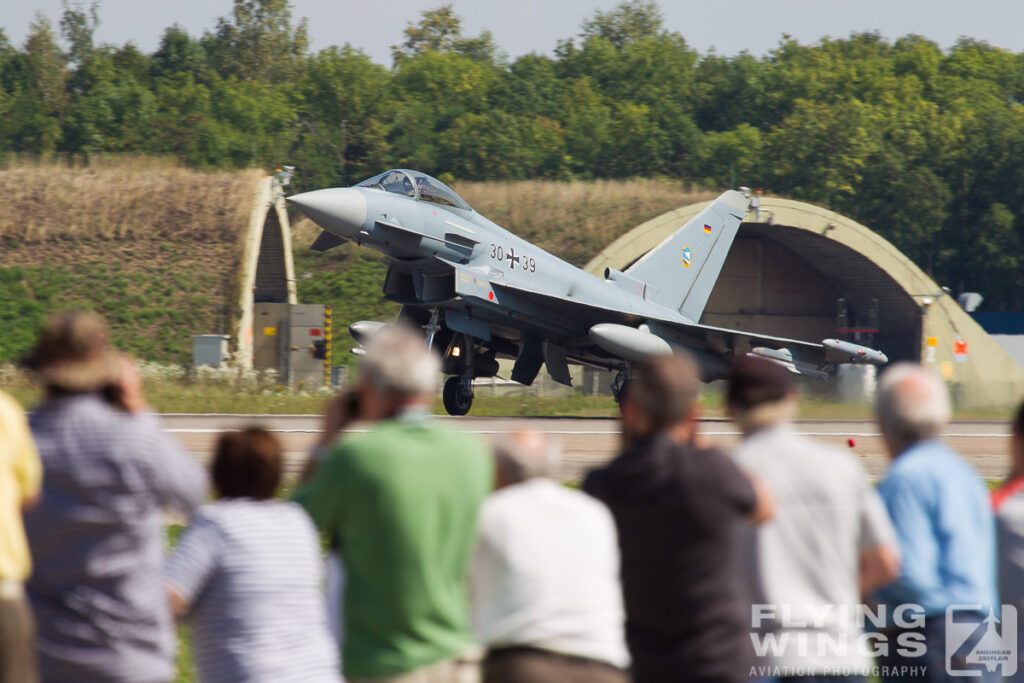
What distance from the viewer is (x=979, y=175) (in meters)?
69.5

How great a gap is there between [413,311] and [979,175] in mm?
55758

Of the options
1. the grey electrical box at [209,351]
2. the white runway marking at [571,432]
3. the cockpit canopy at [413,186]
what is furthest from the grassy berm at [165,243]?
the white runway marking at [571,432]

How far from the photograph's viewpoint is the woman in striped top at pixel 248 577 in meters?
4.07

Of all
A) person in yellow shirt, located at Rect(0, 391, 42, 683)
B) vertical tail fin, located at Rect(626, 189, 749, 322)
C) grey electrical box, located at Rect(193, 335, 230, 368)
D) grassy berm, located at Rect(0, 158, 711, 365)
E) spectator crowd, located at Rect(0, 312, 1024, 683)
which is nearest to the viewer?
person in yellow shirt, located at Rect(0, 391, 42, 683)

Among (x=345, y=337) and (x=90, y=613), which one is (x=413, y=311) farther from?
(x=90, y=613)

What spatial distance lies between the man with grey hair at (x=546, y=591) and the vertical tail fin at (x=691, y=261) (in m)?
23.0

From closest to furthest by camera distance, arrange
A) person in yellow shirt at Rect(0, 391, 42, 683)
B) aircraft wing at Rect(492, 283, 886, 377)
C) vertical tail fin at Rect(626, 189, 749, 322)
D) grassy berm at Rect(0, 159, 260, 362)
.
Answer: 1. person in yellow shirt at Rect(0, 391, 42, 683)
2. aircraft wing at Rect(492, 283, 886, 377)
3. vertical tail fin at Rect(626, 189, 749, 322)
4. grassy berm at Rect(0, 159, 260, 362)

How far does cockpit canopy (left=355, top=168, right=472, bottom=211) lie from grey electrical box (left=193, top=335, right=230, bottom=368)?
1211 cm

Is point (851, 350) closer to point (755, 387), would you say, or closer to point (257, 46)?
point (755, 387)

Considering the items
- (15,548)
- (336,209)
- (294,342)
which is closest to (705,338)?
(336,209)

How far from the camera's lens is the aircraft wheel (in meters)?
22.4

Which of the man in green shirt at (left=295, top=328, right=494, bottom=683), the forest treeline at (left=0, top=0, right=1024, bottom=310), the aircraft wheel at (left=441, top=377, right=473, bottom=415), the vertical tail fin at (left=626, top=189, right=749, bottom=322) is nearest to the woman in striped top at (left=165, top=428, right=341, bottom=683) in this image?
the man in green shirt at (left=295, top=328, right=494, bottom=683)

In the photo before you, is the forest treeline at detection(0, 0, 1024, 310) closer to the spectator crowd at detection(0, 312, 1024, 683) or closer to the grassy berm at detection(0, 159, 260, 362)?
the grassy berm at detection(0, 159, 260, 362)

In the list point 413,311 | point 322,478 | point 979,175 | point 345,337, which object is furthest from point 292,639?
point 979,175
